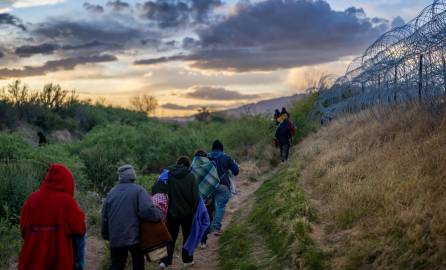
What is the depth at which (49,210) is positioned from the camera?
250 inches

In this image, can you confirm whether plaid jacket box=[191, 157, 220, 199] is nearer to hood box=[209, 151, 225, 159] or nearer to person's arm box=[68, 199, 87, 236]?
hood box=[209, 151, 225, 159]

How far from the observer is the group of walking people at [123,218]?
6.37m

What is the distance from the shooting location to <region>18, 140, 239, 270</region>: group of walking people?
6.37m

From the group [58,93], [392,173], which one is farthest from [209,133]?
[392,173]

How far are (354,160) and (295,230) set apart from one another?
4.03 metres

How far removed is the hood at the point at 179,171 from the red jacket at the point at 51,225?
8.33 ft

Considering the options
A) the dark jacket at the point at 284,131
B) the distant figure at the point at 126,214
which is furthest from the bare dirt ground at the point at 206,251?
the dark jacket at the point at 284,131

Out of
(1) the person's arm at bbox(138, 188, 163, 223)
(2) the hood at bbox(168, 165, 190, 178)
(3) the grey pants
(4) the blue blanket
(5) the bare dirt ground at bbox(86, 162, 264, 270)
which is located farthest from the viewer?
(3) the grey pants

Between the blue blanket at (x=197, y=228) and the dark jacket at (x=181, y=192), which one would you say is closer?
the dark jacket at (x=181, y=192)

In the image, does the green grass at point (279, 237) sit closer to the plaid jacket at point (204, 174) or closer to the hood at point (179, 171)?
the plaid jacket at point (204, 174)

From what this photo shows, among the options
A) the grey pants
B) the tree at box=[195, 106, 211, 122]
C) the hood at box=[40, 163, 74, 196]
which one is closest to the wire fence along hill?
the grey pants

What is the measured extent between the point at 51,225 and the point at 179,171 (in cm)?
283

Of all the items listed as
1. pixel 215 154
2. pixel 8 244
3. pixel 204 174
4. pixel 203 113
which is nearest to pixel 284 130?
pixel 215 154

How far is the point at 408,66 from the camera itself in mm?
13125
